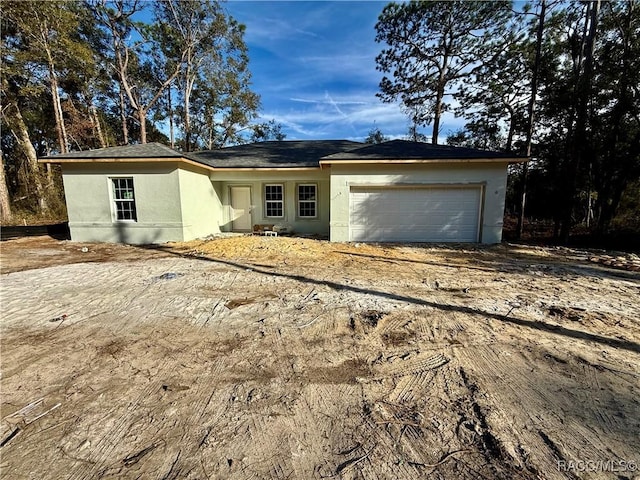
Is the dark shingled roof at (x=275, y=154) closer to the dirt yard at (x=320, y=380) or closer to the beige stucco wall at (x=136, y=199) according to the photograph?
the beige stucco wall at (x=136, y=199)

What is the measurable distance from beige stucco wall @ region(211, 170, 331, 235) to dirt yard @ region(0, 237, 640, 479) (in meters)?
6.80

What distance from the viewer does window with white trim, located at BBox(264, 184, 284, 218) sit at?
11.9m

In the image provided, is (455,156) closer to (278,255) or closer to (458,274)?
(458,274)

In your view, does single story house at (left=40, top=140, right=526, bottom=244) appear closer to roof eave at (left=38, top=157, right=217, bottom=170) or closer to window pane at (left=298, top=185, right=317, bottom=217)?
roof eave at (left=38, top=157, right=217, bottom=170)

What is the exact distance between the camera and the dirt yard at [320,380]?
173cm

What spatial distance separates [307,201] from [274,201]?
1479mm

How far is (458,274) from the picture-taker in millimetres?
5824

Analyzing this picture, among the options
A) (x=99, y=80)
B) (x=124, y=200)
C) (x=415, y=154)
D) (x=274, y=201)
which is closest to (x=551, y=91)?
(x=415, y=154)

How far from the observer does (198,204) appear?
10.4 meters

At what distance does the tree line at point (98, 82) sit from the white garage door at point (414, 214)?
17175mm

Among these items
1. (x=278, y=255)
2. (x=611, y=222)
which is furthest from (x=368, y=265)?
(x=611, y=222)

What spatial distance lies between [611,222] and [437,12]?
14.8 metres

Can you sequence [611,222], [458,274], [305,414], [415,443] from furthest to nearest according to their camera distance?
[611,222], [458,274], [305,414], [415,443]

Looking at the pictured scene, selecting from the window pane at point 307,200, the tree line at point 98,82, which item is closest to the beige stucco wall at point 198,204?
the window pane at point 307,200
